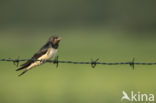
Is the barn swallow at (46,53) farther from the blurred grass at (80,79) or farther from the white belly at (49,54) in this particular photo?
the blurred grass at (80,79)

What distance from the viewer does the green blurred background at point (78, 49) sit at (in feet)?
59.7

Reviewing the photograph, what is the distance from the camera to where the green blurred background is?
18.2 meters

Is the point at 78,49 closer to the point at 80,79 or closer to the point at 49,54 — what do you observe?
the point at 80,79

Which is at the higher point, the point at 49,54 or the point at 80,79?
the point at 80,79

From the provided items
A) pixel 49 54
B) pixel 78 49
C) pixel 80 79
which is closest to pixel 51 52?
pixel 49 54

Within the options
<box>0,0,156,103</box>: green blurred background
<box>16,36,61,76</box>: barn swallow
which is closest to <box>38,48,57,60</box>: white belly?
<box>16,36,61,76</box>: barn swallow

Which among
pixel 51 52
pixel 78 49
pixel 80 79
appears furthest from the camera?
pixel 78 49

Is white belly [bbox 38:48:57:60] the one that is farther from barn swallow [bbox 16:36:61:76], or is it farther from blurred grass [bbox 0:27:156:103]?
blurred grass [bbox 0:27:156:103]

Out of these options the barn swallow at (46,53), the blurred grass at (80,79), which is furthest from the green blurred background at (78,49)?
the barn swallow at (46,53)

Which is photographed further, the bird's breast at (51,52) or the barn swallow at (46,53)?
the bird's breast at (51,52)

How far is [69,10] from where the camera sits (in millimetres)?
59375

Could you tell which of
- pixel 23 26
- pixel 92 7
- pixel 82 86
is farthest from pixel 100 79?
pixel 92 7

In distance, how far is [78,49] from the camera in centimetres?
3256

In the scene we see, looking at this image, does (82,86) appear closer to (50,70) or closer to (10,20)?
(50,70)
